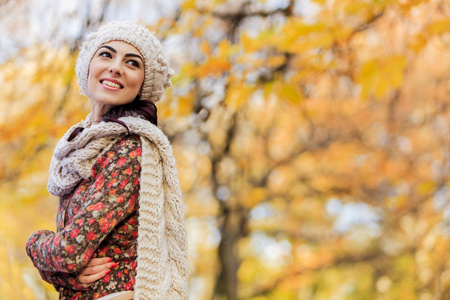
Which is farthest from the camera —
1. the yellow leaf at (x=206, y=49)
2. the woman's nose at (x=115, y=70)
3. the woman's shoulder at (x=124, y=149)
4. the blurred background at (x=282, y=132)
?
the yellow leaf at (x=206, y=49)

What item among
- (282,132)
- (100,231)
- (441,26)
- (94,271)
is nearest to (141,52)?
(100,231)

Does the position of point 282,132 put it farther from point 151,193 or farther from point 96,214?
point 96,214

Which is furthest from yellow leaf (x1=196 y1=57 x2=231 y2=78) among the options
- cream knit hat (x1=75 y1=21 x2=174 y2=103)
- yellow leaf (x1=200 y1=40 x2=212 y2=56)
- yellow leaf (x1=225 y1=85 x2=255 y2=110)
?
cream knit hat (x1=75 y1=21 x2=174 y2=103)

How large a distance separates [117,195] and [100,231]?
0.11 metres

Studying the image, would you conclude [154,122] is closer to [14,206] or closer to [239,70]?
[239,70]

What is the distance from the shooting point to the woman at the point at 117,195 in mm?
1367

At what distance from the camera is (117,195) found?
139cm

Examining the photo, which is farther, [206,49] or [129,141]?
[206,49]

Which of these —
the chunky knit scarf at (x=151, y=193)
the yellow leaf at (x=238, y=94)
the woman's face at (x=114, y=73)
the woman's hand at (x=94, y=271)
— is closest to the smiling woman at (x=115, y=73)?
the woman's face at (x=114, y=73)

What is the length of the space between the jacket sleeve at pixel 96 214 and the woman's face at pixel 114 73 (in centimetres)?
19

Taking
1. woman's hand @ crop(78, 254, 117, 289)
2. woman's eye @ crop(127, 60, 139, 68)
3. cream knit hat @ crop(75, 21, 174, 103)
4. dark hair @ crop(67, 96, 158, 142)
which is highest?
cream knit hat @ crop(75, 21, 174, 103)

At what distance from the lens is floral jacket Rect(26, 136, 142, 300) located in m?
1.34

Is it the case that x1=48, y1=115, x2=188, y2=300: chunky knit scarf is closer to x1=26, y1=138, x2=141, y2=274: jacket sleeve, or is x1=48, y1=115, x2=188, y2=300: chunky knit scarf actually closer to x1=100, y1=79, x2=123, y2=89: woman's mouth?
x1=26, y1=138, x2=141, y2=274: jacket sleeve

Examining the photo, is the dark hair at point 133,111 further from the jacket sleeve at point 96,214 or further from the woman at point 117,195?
the jacket sleeve at point 96,214
